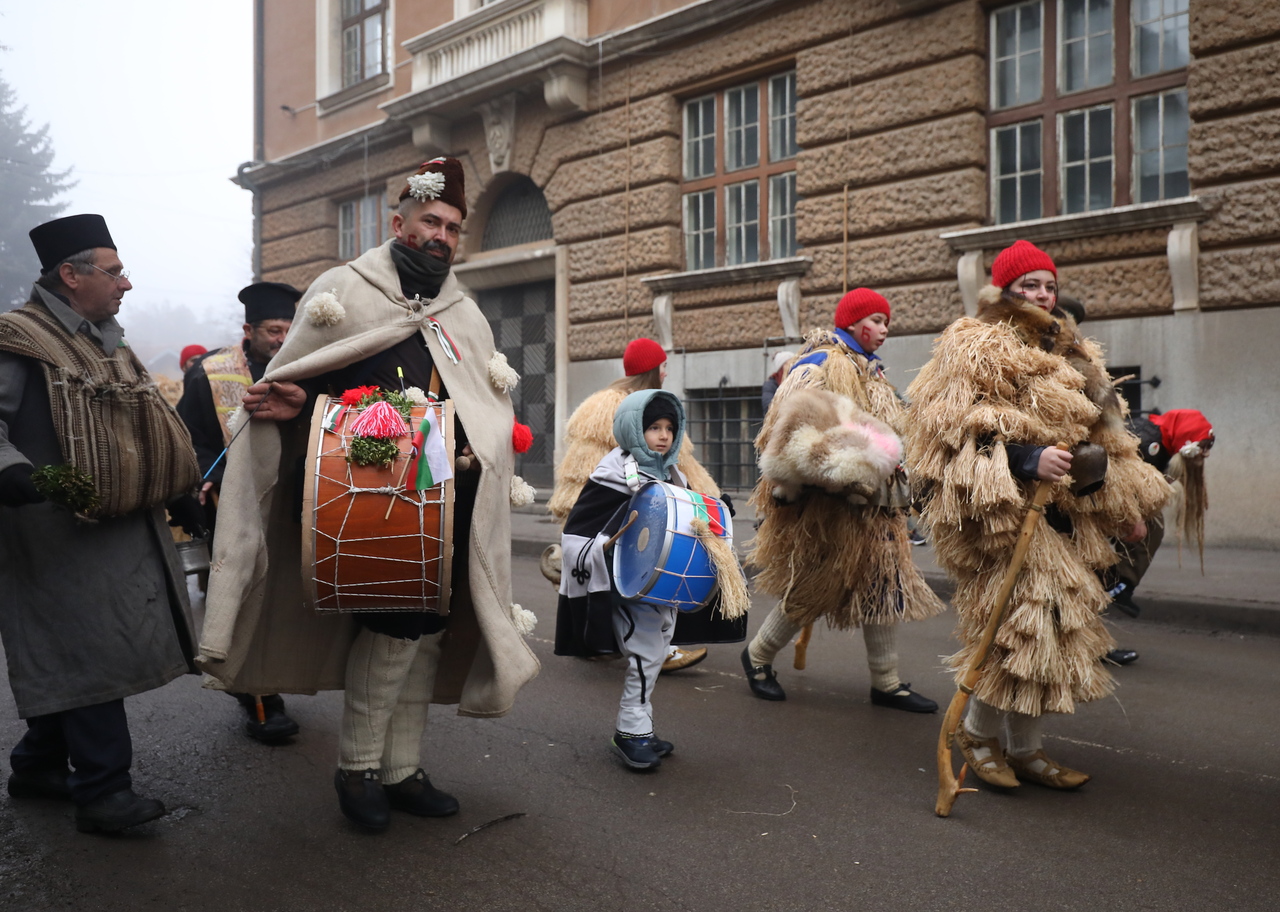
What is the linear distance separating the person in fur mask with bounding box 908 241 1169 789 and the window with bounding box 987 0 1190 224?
7.42m

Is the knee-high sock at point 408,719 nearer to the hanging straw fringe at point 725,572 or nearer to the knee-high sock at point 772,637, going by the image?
the hanging straw fringe at point 725,572

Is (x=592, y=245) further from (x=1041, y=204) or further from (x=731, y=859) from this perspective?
(x=731, y=859)

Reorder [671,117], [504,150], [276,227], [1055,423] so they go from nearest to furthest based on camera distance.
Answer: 1. [1055,423]
2. [671,117]
3. [504,150]
4. [276,227]

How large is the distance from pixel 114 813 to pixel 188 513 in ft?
3.52

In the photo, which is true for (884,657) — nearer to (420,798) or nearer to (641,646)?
(641,646)

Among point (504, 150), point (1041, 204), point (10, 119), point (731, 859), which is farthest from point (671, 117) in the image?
point (10, 119)

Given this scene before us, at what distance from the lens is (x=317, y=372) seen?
132 inches

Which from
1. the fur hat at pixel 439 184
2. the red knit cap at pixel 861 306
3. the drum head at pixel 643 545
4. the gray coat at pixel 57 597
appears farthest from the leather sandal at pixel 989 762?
the gray coat at pixel 57 597

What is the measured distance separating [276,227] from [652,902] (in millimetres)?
19617

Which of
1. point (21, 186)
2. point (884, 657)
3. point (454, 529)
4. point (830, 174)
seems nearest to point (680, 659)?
point (884, 657)

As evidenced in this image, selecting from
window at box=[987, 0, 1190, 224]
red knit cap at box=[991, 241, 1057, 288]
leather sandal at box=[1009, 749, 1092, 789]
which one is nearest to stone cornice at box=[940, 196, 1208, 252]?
window at box=[987, 0, 1190, 224]

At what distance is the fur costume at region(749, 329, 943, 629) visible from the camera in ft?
14.8

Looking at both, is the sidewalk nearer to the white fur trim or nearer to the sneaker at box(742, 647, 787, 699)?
the sneaker at box(742, 647, 787, 699)

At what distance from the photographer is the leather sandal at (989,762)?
12.5 ft
